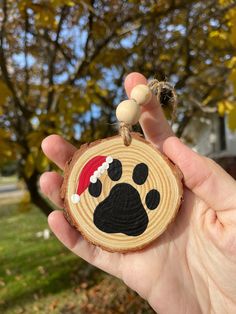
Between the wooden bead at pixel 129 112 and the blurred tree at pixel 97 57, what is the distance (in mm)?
1364

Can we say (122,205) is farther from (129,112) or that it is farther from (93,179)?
(129,112)

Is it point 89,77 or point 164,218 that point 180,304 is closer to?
point 164,218

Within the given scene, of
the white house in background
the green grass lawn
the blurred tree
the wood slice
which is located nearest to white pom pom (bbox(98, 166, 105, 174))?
the wood slice

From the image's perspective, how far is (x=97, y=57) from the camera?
143 inches

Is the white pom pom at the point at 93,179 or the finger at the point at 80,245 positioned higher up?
the white pom pom at the point at 93,179

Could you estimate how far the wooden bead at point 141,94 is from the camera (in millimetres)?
1282

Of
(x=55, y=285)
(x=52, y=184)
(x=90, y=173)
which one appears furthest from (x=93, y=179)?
(x=55, y=285)

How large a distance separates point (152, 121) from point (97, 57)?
2361mm

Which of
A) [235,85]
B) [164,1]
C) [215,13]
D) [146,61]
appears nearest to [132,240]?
[235,85]

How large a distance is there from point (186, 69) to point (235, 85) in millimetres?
2128

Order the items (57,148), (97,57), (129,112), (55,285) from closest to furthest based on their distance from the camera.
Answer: (129,112) → (57,148) → (97,57) → (55,285)

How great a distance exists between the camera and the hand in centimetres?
129

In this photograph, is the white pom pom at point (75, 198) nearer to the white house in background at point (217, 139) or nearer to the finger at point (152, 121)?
the finger at point (152, 121)

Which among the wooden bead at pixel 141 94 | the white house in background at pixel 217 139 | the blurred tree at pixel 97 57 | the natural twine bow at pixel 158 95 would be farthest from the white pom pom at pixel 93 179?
the white house in background at pixel 217 139
